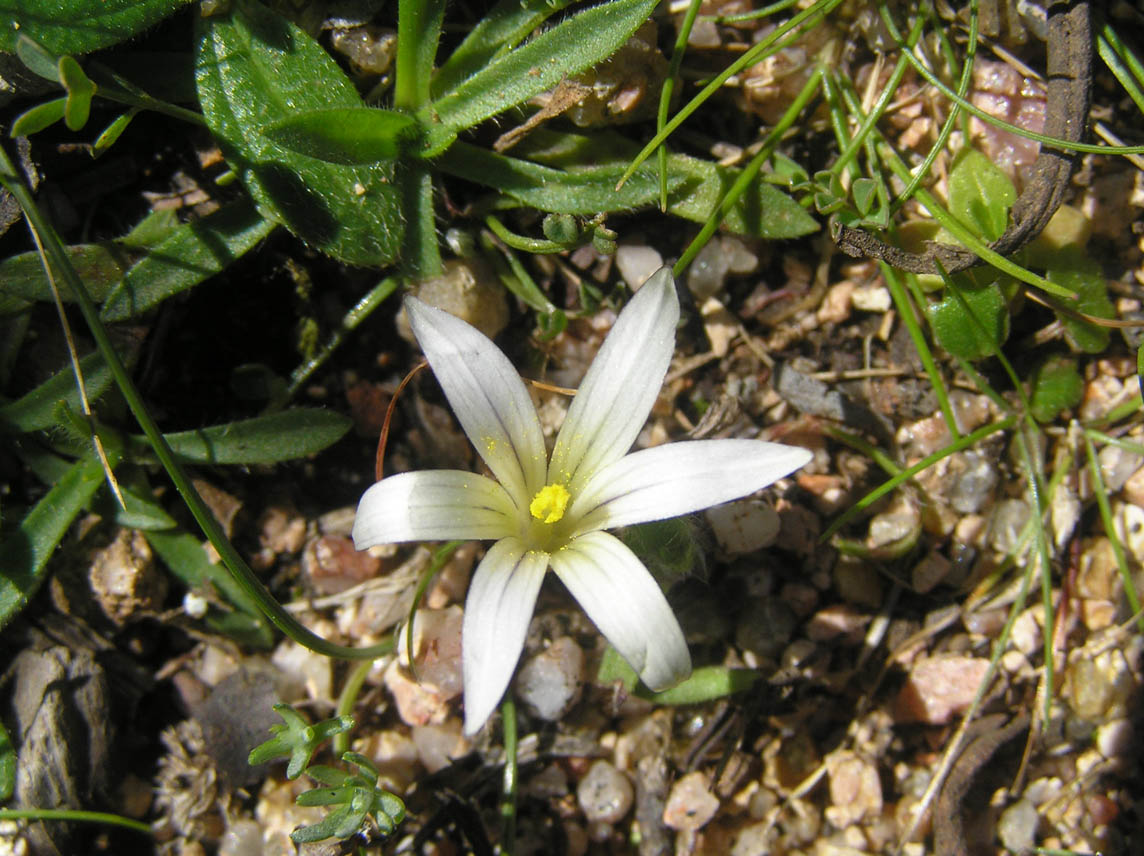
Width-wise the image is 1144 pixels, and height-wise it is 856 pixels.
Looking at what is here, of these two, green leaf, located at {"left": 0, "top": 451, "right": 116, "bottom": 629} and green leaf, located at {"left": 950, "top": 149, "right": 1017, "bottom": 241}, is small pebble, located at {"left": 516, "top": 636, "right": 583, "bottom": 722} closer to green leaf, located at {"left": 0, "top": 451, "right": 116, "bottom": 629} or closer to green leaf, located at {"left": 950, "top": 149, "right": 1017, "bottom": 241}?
green leaf, located at {"left": 0, "top": 451, "right": 116, "bottom": 629}

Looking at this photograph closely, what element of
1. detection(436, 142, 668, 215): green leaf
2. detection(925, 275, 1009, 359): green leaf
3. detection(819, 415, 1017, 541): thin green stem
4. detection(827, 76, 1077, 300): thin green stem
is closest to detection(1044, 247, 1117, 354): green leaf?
detection(827, 76, 1077, 300): thin green stem

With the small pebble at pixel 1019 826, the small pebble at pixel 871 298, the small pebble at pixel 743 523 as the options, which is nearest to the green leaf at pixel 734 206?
the small pebble at pixel 871 298

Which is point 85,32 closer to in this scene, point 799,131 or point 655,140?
point 655,140

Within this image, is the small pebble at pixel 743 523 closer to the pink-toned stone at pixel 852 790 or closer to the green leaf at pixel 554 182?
the pink-toned stone at pixel 852 790

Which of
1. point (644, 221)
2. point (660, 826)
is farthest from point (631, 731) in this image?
point (644, 221)

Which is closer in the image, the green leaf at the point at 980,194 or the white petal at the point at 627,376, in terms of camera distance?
the white petal at the point at 627,376
